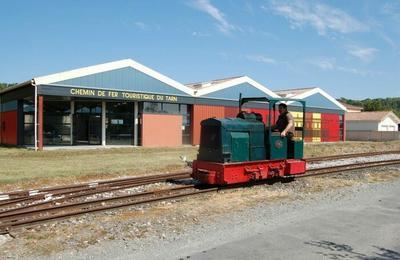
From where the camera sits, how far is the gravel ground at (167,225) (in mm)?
6641

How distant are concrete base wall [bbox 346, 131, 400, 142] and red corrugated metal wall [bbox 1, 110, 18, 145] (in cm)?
4579

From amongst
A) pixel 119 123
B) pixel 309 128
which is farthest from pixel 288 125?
pixel 309 128

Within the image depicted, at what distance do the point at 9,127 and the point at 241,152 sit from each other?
2860 centimetres

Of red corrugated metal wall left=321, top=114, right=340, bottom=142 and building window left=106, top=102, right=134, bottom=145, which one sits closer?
building window left=106, top=102, right=134, bottom=145

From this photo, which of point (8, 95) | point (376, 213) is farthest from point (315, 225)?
point (8, 95)

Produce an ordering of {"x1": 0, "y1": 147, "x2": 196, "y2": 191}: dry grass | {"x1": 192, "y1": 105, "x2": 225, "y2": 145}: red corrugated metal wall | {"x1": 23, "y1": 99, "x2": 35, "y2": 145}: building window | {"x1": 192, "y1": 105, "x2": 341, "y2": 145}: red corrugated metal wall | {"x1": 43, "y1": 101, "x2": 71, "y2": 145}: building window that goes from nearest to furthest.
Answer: {"x1": 0, "y1": 147, "x2": 196, "y2": 191}: dry grass
{"x1": 23, "y1": 99, "x2": 35, "y2": 145}: building window
{"x1": 43, "y1": 101, "x2": 71, "y2": 145}: building window
{"x1": 192, "y1": 105, "x2": 225, "y2": 145}: red corrugated metal wall
{"x1": 192, "y1": 105, "x2": 341, "y2": 145}: red corrugated metal wall

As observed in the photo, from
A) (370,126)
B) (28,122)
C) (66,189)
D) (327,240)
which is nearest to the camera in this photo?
(327,240)

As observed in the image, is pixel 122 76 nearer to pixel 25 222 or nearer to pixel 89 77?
pixel 89 77

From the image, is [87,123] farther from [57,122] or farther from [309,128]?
[309,128]

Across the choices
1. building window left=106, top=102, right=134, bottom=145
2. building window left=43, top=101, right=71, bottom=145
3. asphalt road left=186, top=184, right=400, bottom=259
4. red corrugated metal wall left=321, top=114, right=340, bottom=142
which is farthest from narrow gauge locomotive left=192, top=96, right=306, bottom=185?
red corrugated metal wall left=321, top=114, right=340, bottom=142

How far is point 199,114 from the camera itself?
121 ft

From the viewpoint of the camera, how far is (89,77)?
99.2ft

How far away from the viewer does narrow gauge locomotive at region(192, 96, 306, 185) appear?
11.9 metres

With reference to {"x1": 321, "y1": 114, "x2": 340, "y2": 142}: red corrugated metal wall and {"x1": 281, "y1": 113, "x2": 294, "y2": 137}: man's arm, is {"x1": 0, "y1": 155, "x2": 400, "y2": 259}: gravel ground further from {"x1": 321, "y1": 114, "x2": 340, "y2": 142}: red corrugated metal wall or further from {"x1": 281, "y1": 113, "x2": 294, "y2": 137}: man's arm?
{"x1": 321, "y1": 114, "x2": 340, "y2": 142}: red corrugated metal wall
